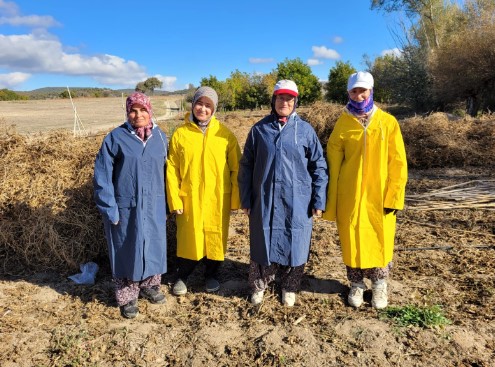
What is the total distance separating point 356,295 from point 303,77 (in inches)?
1148

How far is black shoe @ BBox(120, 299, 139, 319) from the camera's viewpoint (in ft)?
9.45

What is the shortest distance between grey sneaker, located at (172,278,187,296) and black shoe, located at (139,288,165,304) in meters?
0.13

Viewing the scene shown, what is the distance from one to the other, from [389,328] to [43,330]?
254 cm

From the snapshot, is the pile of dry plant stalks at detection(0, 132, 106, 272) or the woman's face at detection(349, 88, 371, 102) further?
the pile of dry plant stalks at detection(0, 132, 106, 272)

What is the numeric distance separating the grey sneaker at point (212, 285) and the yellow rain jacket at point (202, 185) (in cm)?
35

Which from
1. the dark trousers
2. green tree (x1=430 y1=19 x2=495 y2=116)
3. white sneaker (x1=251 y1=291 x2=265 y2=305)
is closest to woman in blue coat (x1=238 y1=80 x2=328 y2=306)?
white sneaker (x1=251 y1=291 x2=265 y2=305)

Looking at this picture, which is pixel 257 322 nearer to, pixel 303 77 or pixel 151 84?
pixel 151 84

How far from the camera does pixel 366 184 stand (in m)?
2.72

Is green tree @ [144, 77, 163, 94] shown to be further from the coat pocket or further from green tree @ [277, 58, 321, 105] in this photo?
green tree @ [277, 58, 321, 105]

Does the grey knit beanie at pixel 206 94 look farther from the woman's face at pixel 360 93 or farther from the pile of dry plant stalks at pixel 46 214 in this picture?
the pile of dry plant stalks at pixel 46 214

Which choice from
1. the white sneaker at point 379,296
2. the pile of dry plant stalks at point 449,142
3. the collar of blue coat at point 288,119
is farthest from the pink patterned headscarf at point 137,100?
the pile of dry plant stalks at point 449,142

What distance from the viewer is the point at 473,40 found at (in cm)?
1534

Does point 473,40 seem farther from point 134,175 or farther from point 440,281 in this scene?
point 134,175

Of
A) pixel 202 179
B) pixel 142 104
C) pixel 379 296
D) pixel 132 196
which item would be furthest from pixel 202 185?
pixel 379 296
